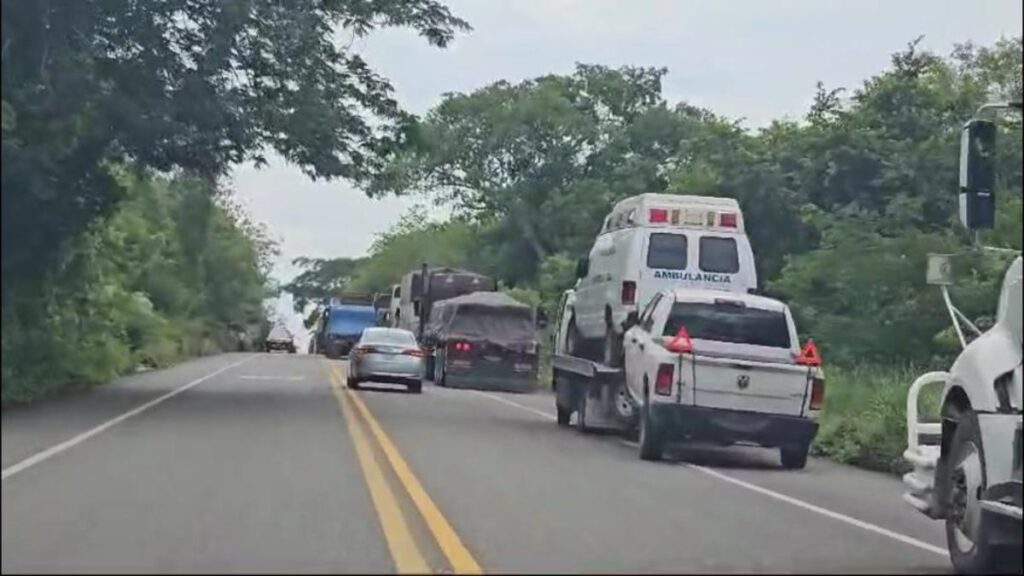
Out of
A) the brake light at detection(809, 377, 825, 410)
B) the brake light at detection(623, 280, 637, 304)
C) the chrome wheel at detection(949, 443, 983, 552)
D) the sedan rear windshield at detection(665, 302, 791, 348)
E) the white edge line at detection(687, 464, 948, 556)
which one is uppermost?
the brake light at detection(623, 280, 637, 304)

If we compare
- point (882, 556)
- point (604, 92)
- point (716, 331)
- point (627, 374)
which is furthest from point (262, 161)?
point (604, 92)

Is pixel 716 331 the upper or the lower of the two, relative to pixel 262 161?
lower

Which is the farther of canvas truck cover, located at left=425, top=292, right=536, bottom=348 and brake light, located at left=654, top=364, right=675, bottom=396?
canvas truck cover, located at left=425, top=292, right=536, bottom=348

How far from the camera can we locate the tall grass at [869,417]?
21.2 m

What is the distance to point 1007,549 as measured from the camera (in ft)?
36.3

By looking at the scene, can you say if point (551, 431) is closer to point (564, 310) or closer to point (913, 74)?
point (564, 310)

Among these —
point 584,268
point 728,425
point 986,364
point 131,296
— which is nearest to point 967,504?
Result: point 986,364

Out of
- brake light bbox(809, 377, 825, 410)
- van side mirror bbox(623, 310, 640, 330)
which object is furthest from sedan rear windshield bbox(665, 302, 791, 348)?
van side mirror bbox(623, 310, 640, 330)

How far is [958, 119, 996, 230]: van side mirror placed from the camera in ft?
35.9

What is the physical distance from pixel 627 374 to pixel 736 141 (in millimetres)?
24260

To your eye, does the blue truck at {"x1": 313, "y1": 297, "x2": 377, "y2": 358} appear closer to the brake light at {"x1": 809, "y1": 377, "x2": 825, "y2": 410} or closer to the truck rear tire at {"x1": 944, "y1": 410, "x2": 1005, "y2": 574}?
the brake light at {"x1": 809, "y1": 377, "x2": 825, "y2": 410}

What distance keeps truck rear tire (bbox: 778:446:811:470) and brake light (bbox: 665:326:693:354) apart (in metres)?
1.70

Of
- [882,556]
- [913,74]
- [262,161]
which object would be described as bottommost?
[882,556]

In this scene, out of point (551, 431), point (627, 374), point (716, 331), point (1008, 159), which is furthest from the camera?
point (551, 431)
